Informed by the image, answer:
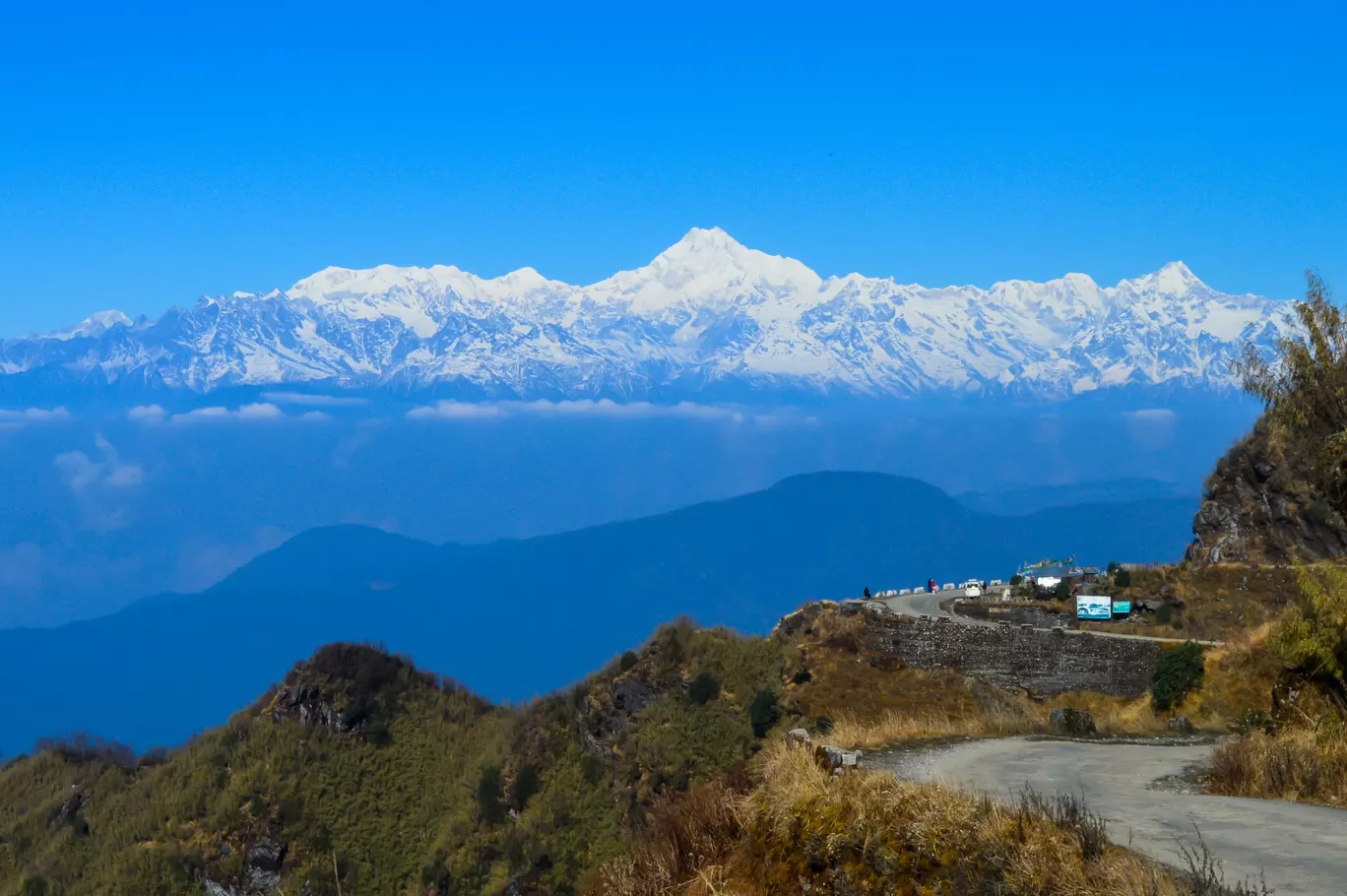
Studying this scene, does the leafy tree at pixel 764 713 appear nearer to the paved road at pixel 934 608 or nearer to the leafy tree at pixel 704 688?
the leafy tree at pixel 704 688

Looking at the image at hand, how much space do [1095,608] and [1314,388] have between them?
36443mm

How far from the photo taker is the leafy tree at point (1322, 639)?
15.6m

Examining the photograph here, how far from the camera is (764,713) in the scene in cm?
5184

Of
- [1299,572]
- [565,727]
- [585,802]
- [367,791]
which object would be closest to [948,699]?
[585,802]

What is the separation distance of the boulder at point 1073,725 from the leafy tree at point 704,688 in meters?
40.0

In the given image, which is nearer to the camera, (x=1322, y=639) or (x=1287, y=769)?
(x=1287, y=769)

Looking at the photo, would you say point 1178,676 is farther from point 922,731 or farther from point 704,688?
point 704,688

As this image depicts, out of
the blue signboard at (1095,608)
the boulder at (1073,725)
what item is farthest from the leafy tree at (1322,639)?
the blue signboard at (1095,608)

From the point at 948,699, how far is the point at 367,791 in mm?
36907

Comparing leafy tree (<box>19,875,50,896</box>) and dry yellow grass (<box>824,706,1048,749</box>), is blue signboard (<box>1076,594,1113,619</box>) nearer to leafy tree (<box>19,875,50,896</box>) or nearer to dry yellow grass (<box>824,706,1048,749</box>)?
dry yellow grass (<box>824,706,1048,749</box>)

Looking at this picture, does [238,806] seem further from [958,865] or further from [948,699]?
[958,865]

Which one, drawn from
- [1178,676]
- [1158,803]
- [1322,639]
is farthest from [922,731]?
[1178,676]

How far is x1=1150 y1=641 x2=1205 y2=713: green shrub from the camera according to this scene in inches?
1364

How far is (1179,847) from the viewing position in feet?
29.2
